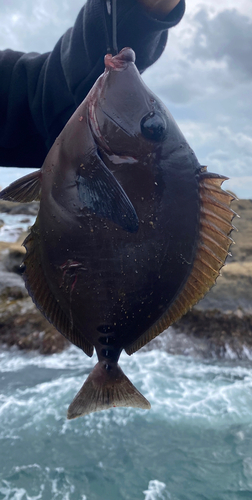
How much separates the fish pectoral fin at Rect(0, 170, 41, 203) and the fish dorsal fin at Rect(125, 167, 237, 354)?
0.83 m

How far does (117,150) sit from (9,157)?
179cm

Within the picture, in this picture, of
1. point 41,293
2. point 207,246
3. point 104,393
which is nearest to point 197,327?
point 104,393

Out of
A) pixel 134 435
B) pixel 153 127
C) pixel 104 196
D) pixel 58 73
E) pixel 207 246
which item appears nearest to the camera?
pixel 104 196

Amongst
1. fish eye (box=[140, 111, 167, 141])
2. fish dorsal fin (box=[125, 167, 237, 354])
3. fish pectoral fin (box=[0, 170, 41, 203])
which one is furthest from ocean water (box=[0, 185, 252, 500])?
fish eye (box=[140, 111, 167, 141])

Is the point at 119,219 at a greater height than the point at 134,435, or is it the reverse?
the point at 119,219

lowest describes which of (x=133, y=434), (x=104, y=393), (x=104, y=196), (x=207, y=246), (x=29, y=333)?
(x=133, y=434)

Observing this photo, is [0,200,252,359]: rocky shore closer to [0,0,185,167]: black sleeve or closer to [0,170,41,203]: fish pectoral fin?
[0,0,185,167]: black sleeve

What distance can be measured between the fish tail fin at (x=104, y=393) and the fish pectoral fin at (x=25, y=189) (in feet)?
3.17

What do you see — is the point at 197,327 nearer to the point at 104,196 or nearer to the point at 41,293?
the point at 41,293

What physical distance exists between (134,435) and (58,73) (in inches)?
198

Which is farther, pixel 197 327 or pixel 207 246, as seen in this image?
pixel 197 327

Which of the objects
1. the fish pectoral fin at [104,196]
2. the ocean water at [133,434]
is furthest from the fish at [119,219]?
the ocean water at [133,434]

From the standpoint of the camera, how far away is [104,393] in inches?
81.0

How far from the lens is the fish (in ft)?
5.82
